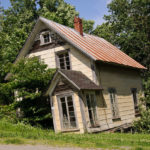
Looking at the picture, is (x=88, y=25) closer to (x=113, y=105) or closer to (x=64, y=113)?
(x=113, y=105)

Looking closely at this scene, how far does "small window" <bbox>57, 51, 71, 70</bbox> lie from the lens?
18.1m

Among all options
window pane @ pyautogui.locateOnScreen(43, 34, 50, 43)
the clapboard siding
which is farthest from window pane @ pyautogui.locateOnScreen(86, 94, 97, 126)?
window pane @ pyautogui.locateOnScreen(43, 34, 50, 43)

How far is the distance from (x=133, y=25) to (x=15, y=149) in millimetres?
24643

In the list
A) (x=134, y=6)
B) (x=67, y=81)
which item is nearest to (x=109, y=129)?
(x=67, y=81)

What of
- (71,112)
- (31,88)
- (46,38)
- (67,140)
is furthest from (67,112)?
(46,38)

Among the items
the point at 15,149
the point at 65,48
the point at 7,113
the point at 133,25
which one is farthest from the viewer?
the point at 133,25

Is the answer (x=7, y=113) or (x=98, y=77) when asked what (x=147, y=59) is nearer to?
(x=98, y=77)

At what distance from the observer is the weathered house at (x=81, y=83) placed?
15.1 meters

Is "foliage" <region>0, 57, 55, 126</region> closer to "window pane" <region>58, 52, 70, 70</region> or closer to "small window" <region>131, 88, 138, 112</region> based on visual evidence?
"window pane" <region>58, 52, 70, 70</region>

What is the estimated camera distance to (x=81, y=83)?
15148 mm

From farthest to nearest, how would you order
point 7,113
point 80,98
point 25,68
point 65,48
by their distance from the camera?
point 7,113, point 65,48, point 25,68, point 80,98

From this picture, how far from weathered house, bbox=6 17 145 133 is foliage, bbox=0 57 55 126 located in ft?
3.70

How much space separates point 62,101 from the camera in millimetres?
15672

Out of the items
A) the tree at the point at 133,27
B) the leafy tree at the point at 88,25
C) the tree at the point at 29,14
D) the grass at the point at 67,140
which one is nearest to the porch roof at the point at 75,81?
the grass at the point at 67,140
